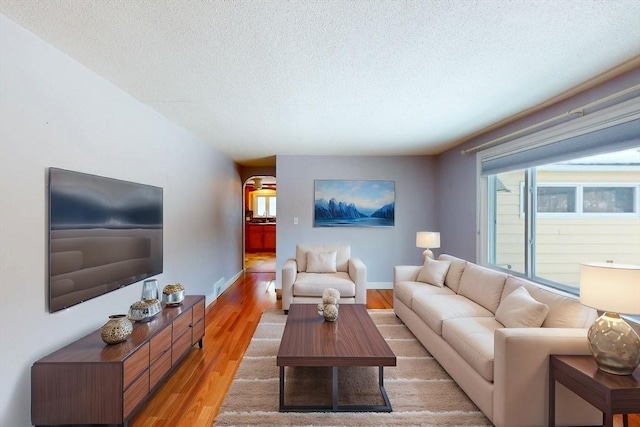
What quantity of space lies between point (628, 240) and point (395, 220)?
3.12 metres

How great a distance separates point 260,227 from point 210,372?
8.02 meters

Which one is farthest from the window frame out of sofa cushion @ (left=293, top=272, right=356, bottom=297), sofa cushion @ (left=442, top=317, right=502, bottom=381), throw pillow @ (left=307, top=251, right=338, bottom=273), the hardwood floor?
throw pillow @ (left=307, top=251, right=338, bottom=273)

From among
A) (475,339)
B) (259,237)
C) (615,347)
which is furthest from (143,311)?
(259,237)

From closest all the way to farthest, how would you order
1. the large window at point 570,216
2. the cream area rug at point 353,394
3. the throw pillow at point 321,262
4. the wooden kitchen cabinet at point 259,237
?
the cream area rug at point 353,394, the large window at point 570,216, the throw pillow at point 321,262, the wooden kitchen cabinet at point 259,237

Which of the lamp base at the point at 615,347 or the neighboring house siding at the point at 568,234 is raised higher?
the neighboring house siding at the point at 568,234

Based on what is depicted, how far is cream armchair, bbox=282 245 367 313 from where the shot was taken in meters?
3.80

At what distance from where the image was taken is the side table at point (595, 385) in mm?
1402

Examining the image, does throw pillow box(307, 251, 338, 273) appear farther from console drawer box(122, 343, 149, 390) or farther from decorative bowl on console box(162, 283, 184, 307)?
console drawer box(122, 343, 149, 390)

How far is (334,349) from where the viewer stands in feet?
6.77

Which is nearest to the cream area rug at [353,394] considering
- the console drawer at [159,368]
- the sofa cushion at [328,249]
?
the console drawer at [159,368]

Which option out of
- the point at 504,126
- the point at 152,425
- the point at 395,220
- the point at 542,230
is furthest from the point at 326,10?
the point at 395,220

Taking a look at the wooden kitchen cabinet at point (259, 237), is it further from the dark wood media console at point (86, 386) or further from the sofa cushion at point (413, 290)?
the dark wood media console at point (86, 386)

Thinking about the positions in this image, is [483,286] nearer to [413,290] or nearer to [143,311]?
[413,290]

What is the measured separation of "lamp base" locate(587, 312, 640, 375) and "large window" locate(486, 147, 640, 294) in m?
1.31
